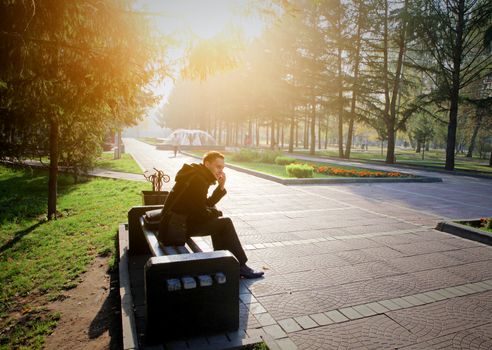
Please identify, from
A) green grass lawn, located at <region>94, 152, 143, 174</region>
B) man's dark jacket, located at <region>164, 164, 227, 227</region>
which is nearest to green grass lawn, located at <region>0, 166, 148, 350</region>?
man's dark jacket, located at <region>164, 164, 227, 227</region>

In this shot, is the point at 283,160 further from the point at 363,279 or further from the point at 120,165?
the point at 363,279

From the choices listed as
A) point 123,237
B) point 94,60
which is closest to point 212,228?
point 123,237

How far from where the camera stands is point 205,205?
14.0ft

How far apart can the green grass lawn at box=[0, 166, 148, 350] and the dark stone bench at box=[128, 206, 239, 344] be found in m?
1.38

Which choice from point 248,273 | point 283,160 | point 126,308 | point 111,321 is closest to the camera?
point 126,308

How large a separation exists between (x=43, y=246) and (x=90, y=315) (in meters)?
3.03

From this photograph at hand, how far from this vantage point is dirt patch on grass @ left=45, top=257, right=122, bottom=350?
3455 mm

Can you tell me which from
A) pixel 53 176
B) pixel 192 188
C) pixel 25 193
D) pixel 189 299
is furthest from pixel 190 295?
pixel 25 193

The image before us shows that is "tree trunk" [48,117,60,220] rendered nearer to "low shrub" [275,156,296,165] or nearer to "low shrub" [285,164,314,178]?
"low shrub" [285,164,314,178]

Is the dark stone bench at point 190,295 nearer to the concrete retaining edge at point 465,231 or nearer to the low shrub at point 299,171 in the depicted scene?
the concrete retaining edge at point 465,231

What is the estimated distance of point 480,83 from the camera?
35750mm

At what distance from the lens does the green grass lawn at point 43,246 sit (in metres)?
3.96

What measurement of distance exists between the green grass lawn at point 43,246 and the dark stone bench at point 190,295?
1.38 m

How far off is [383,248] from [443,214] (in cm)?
416
